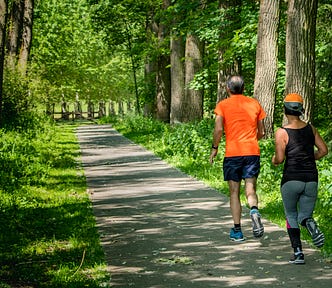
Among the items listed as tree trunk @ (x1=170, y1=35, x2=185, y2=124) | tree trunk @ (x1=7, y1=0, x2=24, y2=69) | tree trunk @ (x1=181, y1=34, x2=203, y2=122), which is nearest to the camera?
tree trunk @ (x1=181, y1=34, x2=203, y2=122)

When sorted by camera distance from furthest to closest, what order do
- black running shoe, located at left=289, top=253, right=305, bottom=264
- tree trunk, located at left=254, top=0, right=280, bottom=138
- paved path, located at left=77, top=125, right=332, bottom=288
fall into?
1. tree trunk, located at left=254, top=0, right=280, bottom=138
2. black running shoe, located at left=289, top=253, right=305, bottom=264
3. paved path, located at left=77, top=125, right=332, bottom=288

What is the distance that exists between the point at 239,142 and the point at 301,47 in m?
4.87

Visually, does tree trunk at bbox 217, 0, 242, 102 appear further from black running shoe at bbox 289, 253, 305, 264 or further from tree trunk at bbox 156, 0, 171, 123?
black running shoe at bbox 289, 253, 305, 264

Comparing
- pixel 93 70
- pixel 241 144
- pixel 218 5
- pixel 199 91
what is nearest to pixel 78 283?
pixel 241 144

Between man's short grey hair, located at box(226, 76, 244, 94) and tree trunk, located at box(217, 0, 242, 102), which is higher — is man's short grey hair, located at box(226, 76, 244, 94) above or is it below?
below

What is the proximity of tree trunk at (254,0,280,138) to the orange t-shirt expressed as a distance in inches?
294

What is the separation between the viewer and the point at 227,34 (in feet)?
69.8

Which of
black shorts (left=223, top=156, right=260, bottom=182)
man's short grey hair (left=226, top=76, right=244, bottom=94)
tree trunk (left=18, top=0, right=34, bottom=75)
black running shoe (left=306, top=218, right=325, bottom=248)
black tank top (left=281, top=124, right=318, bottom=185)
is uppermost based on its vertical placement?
tree trunk (left=18, top=0, right=34, bottom=75)

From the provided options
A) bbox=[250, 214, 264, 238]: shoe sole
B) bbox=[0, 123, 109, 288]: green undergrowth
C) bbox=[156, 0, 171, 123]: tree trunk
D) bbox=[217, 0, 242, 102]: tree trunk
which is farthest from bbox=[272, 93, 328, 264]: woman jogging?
bbox=[156, 0, 171, 123]: tree trunk

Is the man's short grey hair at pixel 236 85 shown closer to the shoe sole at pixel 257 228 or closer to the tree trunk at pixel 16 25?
the shoe sole at pixel 257 228

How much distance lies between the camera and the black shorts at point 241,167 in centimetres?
836

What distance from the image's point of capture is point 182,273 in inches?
269

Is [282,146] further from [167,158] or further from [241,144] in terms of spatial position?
[167,158]

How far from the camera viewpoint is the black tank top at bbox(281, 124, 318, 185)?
7047 mm
